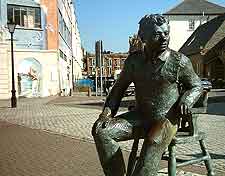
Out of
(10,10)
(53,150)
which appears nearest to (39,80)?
(10,10)

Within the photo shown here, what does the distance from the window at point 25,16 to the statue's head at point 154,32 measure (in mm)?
30766

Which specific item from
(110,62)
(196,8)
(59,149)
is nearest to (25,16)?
(59,149)

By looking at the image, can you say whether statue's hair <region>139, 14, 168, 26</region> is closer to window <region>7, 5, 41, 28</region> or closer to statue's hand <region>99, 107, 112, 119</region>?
statue's hand <region>99, 107, 112, 119</region>

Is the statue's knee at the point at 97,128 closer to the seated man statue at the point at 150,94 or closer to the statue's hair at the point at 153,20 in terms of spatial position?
the seated man statue at the point at 150,94

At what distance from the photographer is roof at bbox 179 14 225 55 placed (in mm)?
60322

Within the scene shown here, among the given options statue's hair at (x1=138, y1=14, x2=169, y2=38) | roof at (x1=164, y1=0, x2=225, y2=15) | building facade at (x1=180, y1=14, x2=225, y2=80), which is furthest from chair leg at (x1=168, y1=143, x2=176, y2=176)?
roof at (x1=164, y1=0, x2=225, y2=15)

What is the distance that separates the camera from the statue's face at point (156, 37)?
3.93 metres

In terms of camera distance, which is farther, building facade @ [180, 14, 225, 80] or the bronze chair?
building facade @ [180, 14, 225, 80]

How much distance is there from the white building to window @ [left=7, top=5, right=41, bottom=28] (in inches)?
1913

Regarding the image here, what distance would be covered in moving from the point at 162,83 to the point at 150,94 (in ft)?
0.52

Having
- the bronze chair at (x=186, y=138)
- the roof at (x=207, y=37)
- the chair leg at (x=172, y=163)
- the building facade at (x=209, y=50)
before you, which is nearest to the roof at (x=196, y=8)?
the roof at (x=207, y=37)

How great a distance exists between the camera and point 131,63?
4.23 meters

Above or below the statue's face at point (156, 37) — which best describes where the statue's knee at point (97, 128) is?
below

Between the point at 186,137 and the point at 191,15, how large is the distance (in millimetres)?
81920
